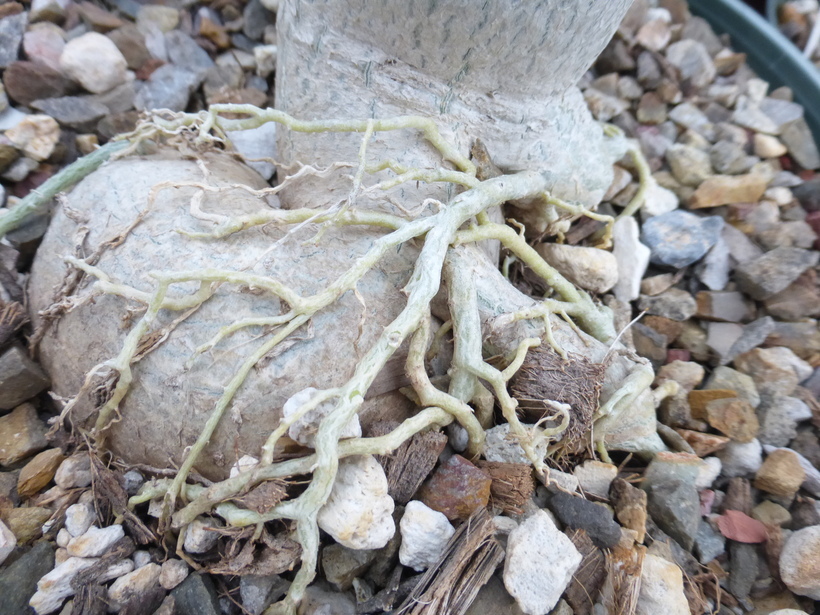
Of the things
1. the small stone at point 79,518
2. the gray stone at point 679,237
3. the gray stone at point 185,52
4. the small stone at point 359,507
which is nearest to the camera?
the small stone at point 359,507

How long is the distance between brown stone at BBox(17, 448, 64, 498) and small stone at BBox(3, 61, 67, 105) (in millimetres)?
962

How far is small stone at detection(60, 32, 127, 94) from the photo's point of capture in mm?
1498

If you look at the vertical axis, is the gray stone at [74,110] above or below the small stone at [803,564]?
below

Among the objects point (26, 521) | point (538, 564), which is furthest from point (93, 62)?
point (538, 564)

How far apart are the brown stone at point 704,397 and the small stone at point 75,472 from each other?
1.33 meters

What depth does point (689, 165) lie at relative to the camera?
1731 millimetres

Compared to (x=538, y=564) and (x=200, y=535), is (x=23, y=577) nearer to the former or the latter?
(x=200, y=535)

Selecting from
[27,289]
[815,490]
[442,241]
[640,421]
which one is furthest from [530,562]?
[27,289]

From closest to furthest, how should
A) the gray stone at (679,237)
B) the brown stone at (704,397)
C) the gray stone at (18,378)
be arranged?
the gray stone at (18,378), the brown stone at (704,397), the gray stone at (679,237)

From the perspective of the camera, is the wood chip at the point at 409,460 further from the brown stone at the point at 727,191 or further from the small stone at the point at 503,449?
the brown stone at the point at 727,191

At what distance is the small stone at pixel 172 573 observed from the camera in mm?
969

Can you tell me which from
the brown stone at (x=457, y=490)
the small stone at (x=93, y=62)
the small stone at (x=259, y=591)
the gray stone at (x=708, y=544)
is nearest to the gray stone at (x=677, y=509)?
the gray stone at (x=708, y=544)

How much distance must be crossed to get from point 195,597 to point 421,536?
40 cm

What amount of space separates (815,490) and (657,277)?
24.2 inches
